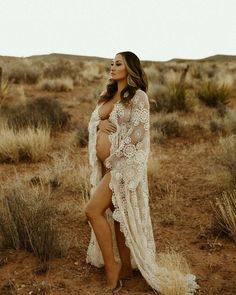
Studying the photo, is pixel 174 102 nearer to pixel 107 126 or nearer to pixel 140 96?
pixel 107 126

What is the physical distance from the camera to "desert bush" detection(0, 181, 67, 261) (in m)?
4.56

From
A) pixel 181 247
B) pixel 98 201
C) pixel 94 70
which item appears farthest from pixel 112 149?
pixel 94 70

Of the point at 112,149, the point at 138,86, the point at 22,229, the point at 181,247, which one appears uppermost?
the point at 138,86

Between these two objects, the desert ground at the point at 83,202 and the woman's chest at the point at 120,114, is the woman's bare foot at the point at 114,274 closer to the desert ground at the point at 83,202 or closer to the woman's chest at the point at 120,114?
the desert ground at the point at 83,202

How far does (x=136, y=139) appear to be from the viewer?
381 centimetres

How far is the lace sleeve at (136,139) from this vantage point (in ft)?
12.4

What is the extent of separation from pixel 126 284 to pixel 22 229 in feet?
3.72

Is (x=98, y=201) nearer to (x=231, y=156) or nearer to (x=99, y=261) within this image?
(x=99, y=261)

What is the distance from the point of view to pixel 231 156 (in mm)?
6777

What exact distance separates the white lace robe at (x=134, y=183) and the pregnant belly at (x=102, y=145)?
48 mm

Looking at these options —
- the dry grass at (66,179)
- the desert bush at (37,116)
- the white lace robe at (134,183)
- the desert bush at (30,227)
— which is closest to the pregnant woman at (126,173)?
the white lace robe at (134,183)

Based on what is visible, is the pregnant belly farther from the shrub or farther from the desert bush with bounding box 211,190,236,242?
the shrub

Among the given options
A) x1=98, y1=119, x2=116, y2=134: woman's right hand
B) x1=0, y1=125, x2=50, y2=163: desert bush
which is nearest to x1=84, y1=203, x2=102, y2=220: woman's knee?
x1=98, y1=119, x2=116, y2=134: woman's right hand

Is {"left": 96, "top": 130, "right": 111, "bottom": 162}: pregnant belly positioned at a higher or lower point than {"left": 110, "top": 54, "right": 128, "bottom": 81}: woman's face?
lower
